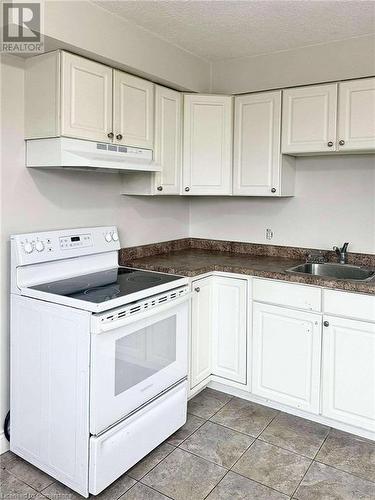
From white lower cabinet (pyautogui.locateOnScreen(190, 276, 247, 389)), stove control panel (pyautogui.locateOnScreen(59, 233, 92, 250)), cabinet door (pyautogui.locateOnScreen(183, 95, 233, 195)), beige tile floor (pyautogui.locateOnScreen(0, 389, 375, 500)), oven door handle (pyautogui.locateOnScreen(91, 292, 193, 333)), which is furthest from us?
cabinet door (pyautogui.locateOnScreen(183, 95, 233, 195))

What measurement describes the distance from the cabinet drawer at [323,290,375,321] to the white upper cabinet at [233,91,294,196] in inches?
34.3

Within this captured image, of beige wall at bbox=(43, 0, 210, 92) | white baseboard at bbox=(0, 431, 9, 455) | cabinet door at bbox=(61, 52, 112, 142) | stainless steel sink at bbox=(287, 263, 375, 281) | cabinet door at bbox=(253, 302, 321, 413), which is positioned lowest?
white baseboard at bbox=(0, 431, 9, 455)

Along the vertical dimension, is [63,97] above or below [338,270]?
above

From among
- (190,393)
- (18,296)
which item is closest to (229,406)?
(190,393)

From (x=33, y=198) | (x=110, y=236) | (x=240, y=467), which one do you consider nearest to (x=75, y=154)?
A: (x=33, y=198)

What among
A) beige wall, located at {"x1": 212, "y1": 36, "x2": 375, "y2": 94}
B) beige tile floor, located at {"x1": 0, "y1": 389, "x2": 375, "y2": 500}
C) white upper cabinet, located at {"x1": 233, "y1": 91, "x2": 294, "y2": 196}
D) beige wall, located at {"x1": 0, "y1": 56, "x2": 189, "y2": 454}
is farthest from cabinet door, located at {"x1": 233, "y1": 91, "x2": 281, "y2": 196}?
beige tile floor, located at {"x1": 0, "y1": 389, "x2": 375, "y2": 500}

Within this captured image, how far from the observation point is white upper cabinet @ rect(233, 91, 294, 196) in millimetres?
2895

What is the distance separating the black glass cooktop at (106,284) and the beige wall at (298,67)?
1.66 m

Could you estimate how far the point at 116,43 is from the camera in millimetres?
2375

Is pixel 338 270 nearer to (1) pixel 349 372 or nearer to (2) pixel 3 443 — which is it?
(1) pixel 349 372

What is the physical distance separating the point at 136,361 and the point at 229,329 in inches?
36.3

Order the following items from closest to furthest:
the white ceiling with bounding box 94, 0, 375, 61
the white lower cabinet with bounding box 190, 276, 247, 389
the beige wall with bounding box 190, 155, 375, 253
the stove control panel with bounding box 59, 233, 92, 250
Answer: the white ceiling with bounding box 94, 0, 375, 61 → the stove control panel with bounding box 59, 233, 92, 250 → the white lower cabinet with bounding box 190, 276, 247, 389 → the beige wall with bounding box 190, 155, 375, 253

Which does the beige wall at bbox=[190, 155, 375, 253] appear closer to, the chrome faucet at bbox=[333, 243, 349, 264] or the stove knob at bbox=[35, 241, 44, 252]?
the chrome faucet at bbox=[333, 243, 349, 264]

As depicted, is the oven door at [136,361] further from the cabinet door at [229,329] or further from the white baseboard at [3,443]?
the white baseboard at [3,443]
